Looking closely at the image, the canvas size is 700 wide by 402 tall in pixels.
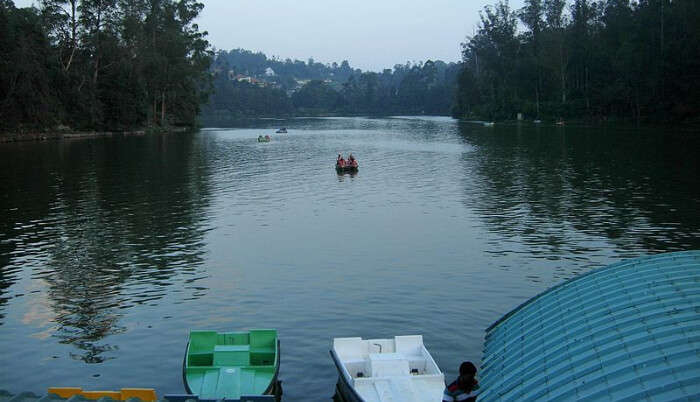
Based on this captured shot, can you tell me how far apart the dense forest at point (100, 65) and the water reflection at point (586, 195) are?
64271 millimetres

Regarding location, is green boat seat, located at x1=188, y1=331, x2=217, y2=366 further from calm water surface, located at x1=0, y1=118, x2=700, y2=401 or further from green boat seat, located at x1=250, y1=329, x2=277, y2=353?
green boat seat, located at x1=250, y1=329, x2=277, y2=353

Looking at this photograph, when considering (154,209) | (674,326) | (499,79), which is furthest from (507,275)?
(499,79)

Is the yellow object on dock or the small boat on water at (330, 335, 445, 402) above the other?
the yellow object on dock

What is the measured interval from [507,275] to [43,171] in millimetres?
49815

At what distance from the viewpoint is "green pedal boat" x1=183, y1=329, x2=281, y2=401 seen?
16.1 m

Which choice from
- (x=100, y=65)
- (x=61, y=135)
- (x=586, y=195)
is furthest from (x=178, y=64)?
(x=586, y=195)

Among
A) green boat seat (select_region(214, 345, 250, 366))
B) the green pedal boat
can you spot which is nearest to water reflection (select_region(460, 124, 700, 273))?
the green pedal boat

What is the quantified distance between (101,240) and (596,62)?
126 metres

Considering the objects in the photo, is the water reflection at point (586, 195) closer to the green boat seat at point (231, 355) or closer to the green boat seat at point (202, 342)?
the green boat seat at point (231, 355)

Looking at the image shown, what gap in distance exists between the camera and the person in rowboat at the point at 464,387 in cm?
1226

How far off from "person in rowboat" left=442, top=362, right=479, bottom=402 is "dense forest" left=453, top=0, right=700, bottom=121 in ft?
349

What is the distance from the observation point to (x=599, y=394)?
426 inches

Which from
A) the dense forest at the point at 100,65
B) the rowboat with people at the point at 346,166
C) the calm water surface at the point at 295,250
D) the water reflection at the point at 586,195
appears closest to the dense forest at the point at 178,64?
the dense forest at the point at 100,65

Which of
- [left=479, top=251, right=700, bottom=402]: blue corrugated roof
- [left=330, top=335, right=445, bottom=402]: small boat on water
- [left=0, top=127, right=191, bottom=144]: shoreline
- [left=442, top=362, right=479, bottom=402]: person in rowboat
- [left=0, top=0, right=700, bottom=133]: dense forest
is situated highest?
[left=0, top=0, right=700, bottom=133]: dense forest
